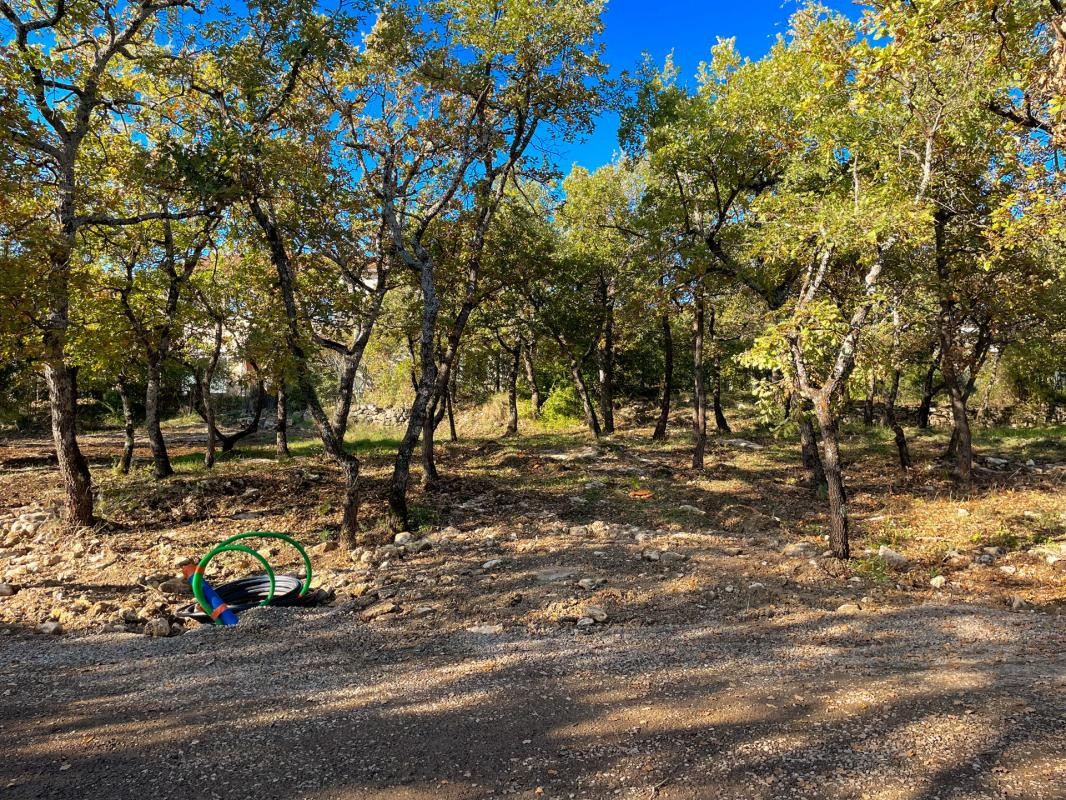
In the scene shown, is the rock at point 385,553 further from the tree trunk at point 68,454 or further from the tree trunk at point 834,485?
the tree trunk at point 834,485

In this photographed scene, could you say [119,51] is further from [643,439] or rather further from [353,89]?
[643,439]

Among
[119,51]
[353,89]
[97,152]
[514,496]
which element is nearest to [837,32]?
[353,89]

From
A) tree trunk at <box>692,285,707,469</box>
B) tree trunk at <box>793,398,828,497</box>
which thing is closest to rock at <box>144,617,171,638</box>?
tree trunk at <box>692,285,707,469</box>

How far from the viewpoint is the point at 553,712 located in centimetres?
475

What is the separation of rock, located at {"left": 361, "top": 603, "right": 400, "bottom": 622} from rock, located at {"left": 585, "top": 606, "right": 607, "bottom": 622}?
2387 millimetres

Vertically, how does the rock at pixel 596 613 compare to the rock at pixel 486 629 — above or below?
above

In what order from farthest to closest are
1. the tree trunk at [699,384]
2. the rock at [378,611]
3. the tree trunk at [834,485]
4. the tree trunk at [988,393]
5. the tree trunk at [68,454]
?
the tree trunk at [988,393], the tree trunk at [699,384], the tree trunk at [68,454], the tree trunk at [834,485], the rock at [378,611]

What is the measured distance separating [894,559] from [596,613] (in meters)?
5.24

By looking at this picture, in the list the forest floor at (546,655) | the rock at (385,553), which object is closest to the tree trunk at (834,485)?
the forest floor at (546,655)

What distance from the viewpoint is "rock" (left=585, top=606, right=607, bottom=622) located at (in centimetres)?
708

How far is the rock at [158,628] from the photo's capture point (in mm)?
6777

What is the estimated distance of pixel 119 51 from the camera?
10414mm

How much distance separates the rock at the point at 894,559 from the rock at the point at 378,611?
733 centimetres

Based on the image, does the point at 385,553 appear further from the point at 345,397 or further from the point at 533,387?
the point at 533,387
